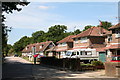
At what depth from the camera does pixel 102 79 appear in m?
17.0

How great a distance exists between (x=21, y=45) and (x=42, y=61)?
86003mm

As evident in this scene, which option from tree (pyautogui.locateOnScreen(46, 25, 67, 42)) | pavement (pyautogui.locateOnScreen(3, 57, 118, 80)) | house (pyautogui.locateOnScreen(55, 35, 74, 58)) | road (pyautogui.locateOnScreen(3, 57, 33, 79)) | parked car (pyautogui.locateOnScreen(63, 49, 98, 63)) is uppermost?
tree (pyautogui.locateOnScreen(46, 25, 67, 42))

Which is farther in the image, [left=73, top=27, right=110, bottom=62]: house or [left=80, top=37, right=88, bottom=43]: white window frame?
[left=80, top=37, right=88, bottom=43]: white window frame

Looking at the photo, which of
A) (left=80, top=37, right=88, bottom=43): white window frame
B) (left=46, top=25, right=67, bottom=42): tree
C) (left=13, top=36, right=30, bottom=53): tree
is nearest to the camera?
(left=80, top=37, right=88, bottom=43): white window frame

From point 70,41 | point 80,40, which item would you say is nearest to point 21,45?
point 70,41

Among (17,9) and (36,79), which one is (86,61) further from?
(36,79)

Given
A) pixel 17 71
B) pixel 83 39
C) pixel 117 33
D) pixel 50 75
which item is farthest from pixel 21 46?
pixel 50 75

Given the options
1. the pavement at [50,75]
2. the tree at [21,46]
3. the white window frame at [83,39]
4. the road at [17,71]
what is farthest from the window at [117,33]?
the tree at [21,46]

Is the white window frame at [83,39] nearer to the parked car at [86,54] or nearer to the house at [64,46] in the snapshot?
the parked car at [86,54]

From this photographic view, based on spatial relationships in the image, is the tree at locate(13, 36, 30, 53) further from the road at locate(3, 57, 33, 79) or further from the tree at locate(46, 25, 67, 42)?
the road at locate(3, 57, 33, 79)

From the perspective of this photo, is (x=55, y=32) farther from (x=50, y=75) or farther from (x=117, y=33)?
(x=50, y=75)

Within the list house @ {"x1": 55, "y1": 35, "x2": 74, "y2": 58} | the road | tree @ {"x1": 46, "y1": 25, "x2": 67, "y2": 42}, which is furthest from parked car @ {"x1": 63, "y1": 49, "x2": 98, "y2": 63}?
tree @ {"x1": 46, "y1": 25, "x2": 67, "y2": 42}

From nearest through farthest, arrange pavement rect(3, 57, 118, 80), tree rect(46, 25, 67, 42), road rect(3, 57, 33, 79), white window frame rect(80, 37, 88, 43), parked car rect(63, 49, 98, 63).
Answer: pavement rect(3, 57, 118, 80) → road rect(3, 57, 33, 79) → parked car rect(63, 49, 98, 63) → white window frame rect(80, 37, 88, 43) → tree rect(46, 25, 67, 42)

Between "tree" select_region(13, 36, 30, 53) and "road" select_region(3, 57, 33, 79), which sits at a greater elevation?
"tree" select_region(13, 36, 30, 53)
